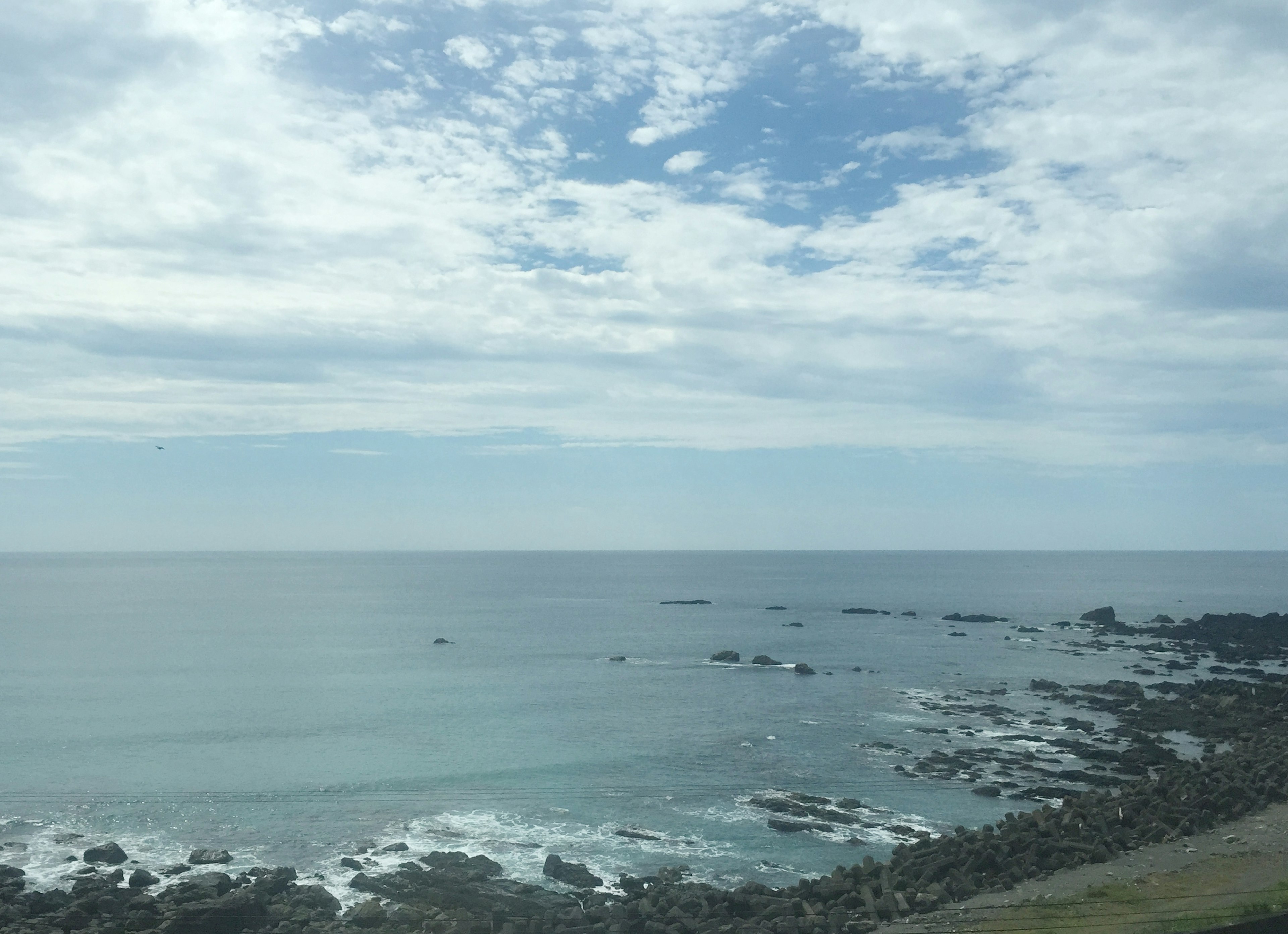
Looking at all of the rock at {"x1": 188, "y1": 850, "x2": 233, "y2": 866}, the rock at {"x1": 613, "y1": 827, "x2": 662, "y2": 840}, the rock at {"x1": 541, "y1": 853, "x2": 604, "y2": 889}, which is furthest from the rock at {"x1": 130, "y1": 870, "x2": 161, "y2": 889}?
the rock at {"x1": 613, "y1": 827, "x2": 662, "y2": 840}

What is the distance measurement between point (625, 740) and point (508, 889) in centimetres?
1947

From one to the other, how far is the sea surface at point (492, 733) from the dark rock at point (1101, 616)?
2.84m

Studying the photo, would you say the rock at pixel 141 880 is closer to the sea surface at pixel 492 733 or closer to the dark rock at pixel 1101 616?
the sea surface at pixel 492 733

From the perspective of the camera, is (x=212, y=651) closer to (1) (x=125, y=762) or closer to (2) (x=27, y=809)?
(1) (x=125, y=762)

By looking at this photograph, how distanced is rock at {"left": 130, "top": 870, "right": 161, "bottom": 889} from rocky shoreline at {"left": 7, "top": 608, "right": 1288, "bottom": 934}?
1.5 inches

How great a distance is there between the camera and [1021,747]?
4244 cm

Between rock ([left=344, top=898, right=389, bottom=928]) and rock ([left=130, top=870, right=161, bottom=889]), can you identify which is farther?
rock ([left=130, top=870, right=161, bottom=889])

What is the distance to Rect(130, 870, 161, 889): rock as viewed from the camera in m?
25.5

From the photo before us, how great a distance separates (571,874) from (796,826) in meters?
8.48

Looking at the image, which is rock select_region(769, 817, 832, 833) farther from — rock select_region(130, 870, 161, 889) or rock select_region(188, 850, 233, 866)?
rock select_region(130, 870, 161, 889)

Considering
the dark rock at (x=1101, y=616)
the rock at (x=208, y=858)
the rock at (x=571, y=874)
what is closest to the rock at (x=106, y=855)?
the rock at (x=208, y=858)

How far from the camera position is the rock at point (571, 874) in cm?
2612

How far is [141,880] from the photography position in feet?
84.1

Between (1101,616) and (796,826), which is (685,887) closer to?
(796,826)
